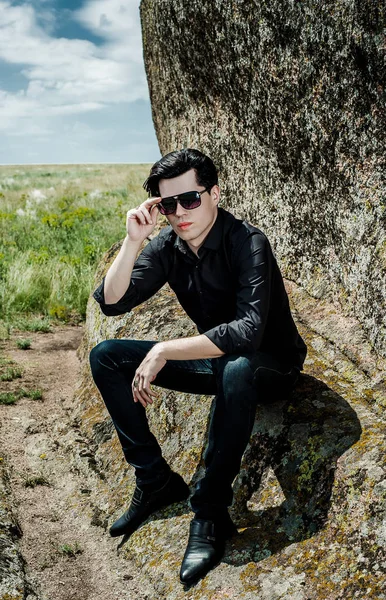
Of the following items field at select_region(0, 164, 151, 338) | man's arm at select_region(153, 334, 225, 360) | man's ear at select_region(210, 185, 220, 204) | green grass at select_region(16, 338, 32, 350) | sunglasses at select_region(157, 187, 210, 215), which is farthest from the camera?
field at select_region(0, 164, 151, 338)

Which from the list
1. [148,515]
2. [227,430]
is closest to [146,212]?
[227,430]

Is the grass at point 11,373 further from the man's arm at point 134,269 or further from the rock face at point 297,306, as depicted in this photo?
the man's arm at point 134,269

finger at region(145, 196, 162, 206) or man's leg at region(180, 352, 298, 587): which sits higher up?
finger at region(145, 196, 162, 206)

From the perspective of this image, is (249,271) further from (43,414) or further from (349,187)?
(43,414)

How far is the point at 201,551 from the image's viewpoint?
3135mm

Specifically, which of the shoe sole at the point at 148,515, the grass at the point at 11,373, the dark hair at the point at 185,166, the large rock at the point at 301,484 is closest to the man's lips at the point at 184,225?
the dark hair at the point at 185,166

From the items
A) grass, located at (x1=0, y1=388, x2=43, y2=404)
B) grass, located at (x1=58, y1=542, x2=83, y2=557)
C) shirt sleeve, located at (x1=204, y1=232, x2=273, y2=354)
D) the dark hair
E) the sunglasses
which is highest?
the dark hair

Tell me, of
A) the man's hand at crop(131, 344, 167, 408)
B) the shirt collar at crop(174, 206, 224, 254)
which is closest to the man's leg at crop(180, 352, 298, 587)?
the man's hand at crop(131, 344, 167, 408)

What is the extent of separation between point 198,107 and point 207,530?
3788 mm

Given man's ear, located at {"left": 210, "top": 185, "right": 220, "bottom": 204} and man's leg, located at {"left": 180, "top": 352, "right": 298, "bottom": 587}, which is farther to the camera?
man's ear, located at {"left": 210, "top": 185, "right": 220, "bottom": 204}

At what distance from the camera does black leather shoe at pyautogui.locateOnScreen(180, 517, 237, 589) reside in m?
3.11

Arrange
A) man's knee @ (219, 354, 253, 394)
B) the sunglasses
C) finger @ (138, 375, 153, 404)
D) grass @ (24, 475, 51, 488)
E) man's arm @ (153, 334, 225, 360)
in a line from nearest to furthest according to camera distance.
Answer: man's knee @ (219, 354, 253, 394) < man's arm @ (153, 334, 225, 360) < finger @ (138, 375, 153, 404) < the sunglasses < grass @ (24, 475, 51, 488)

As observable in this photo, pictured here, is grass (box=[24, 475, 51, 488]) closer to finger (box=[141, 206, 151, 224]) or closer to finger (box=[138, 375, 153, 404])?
finger (box=[138, 375, 153, 404])

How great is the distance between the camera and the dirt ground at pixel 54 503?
3506mm
